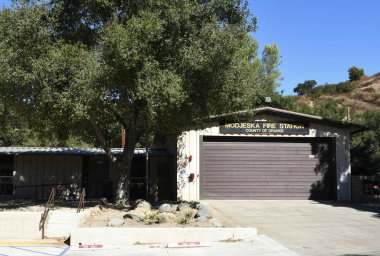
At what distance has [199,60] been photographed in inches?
523

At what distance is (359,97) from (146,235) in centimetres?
7268

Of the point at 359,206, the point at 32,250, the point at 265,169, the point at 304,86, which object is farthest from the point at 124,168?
the point at 304,86

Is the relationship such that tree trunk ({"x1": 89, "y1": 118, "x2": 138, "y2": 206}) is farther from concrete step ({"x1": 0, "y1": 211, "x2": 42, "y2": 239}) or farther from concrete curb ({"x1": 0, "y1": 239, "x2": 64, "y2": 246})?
concrete curb ({"x1": 0, "y1": 239, "x2": 64, "y2": 246})

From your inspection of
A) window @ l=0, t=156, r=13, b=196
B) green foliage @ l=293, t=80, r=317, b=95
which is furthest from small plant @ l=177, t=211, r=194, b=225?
green foliage @ l=293, t=80, r=317, b=95

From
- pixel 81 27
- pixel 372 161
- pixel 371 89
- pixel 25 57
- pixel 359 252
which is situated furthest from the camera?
pixel 371 89

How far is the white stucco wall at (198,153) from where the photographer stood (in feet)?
64.5

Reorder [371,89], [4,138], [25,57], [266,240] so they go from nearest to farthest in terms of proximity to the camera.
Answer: [266,240], [25,57], [4,138], [371,89]

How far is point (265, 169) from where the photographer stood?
67.3ft

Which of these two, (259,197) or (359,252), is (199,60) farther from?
(259,197)

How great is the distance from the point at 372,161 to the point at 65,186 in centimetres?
1497

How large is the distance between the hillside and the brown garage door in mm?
51820

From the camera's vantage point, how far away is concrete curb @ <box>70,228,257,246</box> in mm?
11094

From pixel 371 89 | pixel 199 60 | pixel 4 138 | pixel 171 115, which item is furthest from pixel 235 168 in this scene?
pixel 371 89

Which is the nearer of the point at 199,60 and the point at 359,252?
the point at 359,252
